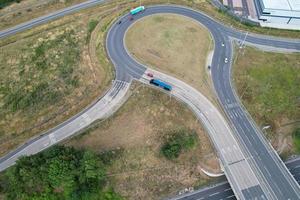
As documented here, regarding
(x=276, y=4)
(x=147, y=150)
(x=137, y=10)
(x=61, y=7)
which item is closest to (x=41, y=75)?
(x=61, y=7)

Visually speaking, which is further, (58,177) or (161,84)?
(161,84)

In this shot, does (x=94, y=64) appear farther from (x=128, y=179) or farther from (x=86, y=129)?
(x=128, y=179)

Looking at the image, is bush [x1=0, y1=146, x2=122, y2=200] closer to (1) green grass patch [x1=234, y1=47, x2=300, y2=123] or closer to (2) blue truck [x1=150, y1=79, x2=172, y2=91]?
(2) blue truck [x1=150, y1=79, x2=172, y2=91]

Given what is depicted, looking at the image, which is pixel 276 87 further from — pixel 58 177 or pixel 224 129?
pixel 58 177

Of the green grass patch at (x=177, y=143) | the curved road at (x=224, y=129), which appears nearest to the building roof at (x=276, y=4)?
the curved road at (x=224, y=129)

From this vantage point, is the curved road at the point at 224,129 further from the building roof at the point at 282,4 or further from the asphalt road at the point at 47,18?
the building roof at the point at 282,4

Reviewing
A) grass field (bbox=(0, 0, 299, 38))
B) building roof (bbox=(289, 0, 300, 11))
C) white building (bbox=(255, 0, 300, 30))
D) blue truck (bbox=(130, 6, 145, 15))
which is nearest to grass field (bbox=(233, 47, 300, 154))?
grass field (bbox=(0, 0, 299, 38))

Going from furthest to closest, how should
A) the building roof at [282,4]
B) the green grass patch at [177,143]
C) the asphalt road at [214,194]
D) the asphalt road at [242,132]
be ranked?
the building roof at [282,4] → the green grass patch at [177,143] → the asphalt road at [214,194] → the asphalt road at [242,132]
